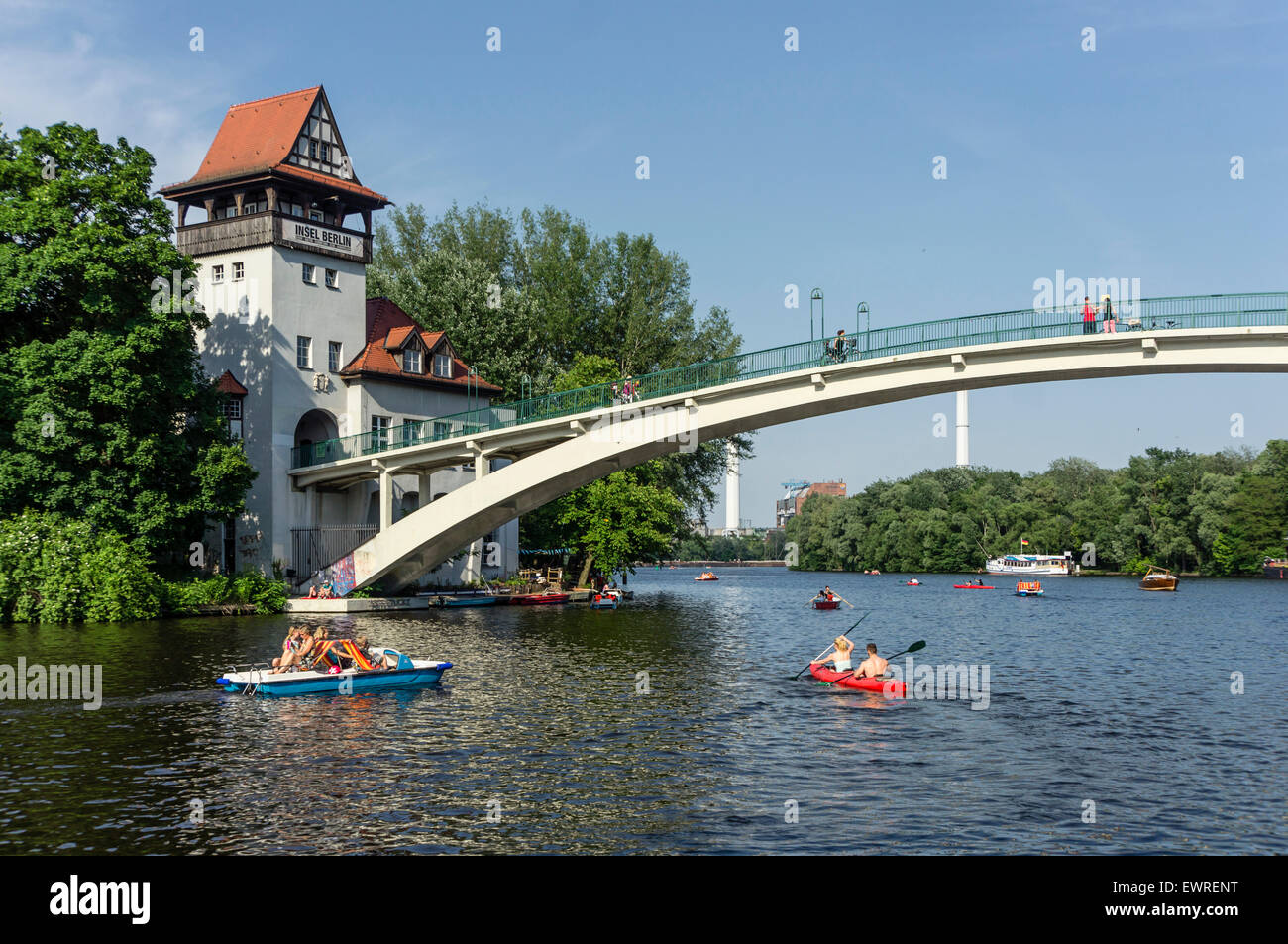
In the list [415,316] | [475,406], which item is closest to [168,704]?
[475,406]

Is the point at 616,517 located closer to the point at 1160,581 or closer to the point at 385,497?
the point at 385,497

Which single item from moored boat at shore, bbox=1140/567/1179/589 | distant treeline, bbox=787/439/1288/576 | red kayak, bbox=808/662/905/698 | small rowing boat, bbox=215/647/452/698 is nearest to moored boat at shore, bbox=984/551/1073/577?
distant treeline, bbox=787/439/1288/576

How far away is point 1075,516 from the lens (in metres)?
118

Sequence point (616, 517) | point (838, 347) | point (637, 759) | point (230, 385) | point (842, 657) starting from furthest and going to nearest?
point (616, 517) → point (230, 385) → point (838, 347) → point (842, 657) → point (637, 759)

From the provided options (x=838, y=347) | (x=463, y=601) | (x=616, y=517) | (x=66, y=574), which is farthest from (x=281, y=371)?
(x=838, y=347)

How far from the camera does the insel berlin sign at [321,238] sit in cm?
4825

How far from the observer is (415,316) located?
62688mm

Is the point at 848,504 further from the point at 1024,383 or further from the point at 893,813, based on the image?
the point at 893,813

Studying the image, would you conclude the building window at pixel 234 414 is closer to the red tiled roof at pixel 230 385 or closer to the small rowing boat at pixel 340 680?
the red tiled roof at pixel 230 385

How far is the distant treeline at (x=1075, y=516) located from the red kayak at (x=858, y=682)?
8249 cm

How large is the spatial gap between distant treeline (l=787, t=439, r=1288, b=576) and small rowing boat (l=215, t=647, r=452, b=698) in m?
89.5

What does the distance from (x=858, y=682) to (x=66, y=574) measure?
2737 cm
